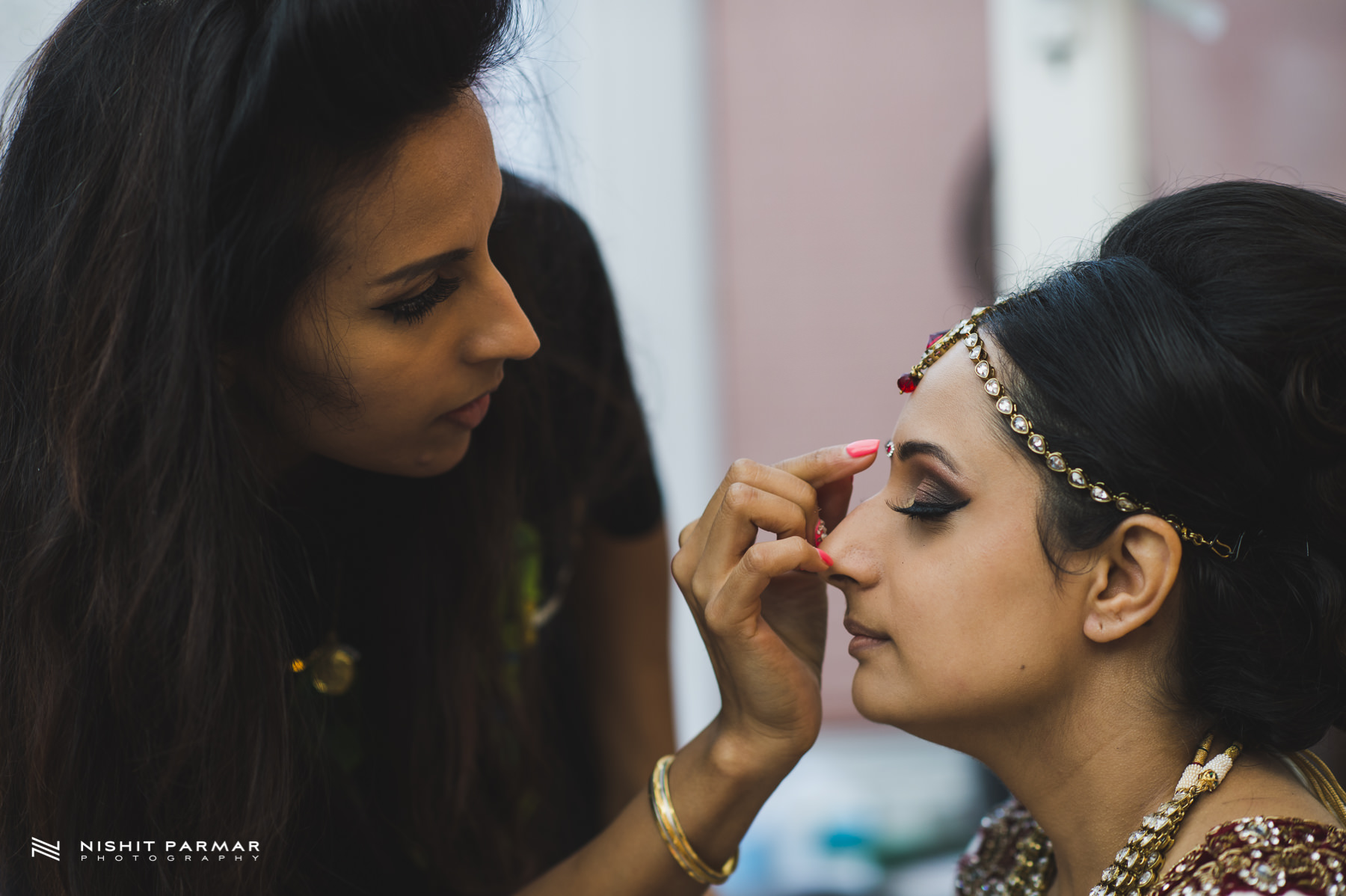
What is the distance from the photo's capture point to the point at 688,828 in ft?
3.98

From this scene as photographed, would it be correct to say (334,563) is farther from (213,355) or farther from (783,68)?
(783,68)

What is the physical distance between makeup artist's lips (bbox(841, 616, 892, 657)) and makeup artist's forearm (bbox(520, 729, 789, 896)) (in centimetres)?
20

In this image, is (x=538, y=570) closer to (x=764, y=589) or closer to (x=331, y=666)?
(x=331, y=666)

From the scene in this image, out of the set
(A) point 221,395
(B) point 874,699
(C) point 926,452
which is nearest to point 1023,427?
(C) point 926,452

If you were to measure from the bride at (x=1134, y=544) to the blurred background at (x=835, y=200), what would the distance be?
1.46 meters

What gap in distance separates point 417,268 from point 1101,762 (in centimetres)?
84

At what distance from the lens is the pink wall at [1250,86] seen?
2.61 metres

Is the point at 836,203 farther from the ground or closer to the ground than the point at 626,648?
farther from the ground

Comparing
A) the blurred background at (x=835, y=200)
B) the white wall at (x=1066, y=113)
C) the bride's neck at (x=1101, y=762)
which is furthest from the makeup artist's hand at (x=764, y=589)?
the white wall at (x=1066, y=113)

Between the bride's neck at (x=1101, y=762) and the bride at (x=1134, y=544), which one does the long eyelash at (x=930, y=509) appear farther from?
the bride's neck at (x=1101, y=762)

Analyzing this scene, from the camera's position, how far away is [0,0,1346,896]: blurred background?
2564 millimetres

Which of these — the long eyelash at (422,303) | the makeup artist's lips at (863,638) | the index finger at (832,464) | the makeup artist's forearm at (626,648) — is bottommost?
the makeup artist's forearm at (626,648)

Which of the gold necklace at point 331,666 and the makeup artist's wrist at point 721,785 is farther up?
the gold necklace at point 331,666

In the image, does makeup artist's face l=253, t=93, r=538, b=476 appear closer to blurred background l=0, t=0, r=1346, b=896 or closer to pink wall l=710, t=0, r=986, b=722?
blurred background l=0, t=0, r=1346, b=896
